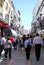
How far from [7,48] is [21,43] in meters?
17.5

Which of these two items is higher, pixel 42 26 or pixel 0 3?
pixel 0 3

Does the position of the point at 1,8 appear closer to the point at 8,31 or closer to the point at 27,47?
the point at 8,31

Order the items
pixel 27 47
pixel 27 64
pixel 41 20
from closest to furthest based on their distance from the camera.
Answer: pixel 27 64 < pixel 27 47 < pixel 41 20

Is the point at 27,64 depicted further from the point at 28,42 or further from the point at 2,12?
the point at 2,12

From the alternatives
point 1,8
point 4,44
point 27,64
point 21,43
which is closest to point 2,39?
point 4,44

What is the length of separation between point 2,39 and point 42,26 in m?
56.3

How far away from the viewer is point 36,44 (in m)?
18.3

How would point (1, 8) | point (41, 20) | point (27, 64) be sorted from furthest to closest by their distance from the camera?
point (41, 20)
point (1, 8)
point (27, 64)

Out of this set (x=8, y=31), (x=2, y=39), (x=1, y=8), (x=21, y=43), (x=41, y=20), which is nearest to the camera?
(x=2, y=39)

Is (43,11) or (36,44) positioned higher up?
(43,11)

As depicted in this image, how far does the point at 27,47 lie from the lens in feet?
60.1

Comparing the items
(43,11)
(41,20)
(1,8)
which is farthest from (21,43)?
(43,11)

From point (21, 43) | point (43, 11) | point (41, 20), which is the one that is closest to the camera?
point (21, 43)

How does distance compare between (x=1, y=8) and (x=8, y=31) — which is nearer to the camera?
(x=8, y=31)
